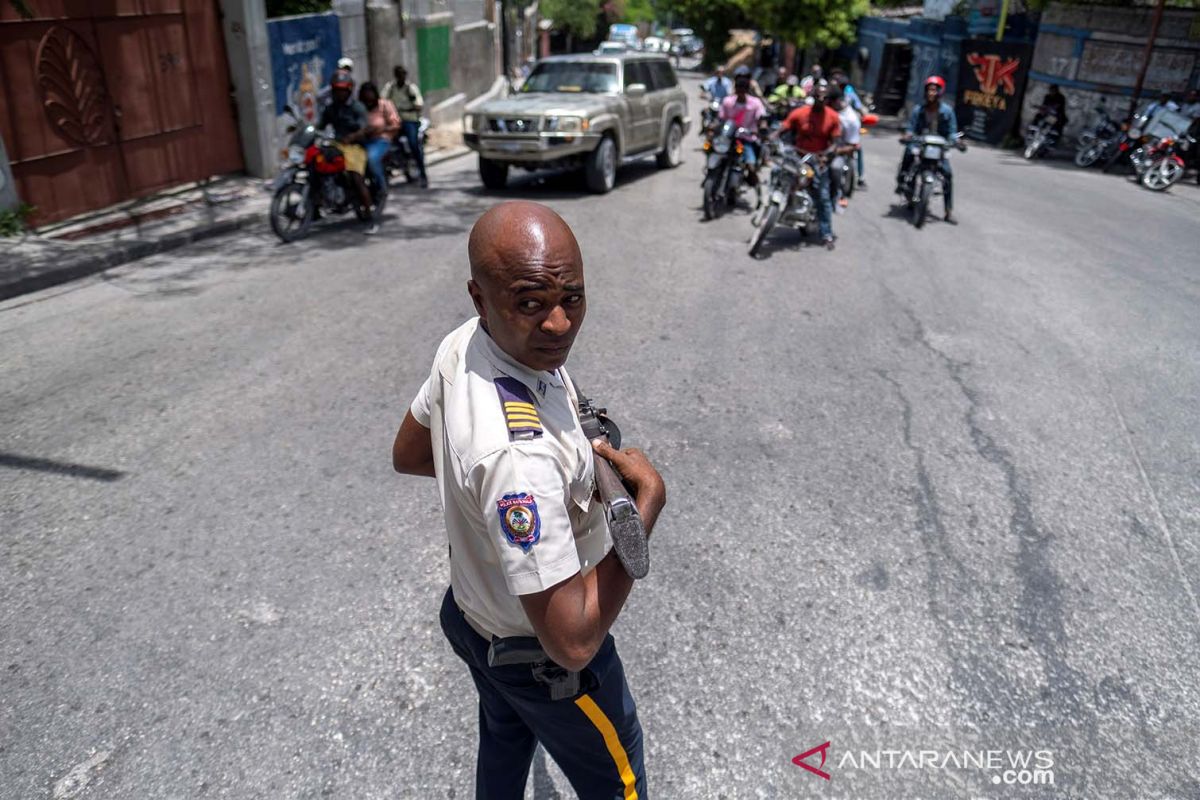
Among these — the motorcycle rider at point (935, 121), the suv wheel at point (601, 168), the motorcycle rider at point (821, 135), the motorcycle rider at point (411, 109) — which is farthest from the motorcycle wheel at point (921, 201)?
the motorcycle rider at point (411, 109)

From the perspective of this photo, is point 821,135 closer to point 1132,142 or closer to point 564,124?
point 564,124

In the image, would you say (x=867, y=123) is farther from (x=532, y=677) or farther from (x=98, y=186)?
(x=532, y=677)

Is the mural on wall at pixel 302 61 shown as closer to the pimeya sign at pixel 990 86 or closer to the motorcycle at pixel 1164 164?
the motorcycle at pixel 1164 164

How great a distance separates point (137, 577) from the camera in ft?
11.4

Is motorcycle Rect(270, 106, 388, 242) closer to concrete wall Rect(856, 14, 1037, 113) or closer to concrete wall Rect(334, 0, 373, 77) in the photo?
concrete wall Rect(334, 0, 373, 77)

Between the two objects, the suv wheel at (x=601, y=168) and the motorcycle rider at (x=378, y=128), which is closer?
the motorcycle rider at (x=378, y=128)

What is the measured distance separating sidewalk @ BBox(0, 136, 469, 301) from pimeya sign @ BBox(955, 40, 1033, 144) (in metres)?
18.7

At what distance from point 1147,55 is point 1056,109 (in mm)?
1992

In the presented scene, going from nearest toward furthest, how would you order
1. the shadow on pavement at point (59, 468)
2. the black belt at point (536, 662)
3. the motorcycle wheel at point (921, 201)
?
the black belt at point (536, 662), the shadow on pavement at point (59, 468), the motorcycle wheel at point (921, 201)

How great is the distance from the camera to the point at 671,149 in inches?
602

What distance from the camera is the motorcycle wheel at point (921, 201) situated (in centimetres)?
1041

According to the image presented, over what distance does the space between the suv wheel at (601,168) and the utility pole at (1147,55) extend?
11926 mm

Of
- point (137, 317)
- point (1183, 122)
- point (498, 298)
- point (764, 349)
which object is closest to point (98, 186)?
point (137, 317)

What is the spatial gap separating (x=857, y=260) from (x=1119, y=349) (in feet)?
9.81
